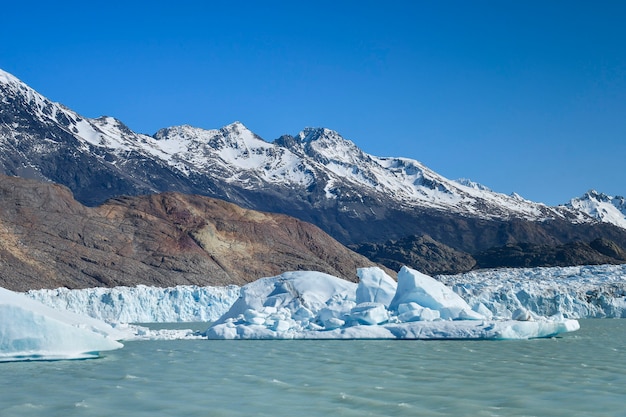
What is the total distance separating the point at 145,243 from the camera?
86.2 m

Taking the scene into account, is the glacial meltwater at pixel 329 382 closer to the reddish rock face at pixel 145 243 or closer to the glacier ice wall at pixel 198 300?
the glacier ice wall at pixel 198 300

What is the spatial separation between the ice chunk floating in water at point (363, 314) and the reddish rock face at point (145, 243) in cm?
4031

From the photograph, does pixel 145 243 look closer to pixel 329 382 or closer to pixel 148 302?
pixel 148 302

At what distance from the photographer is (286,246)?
Result: 97500 mm

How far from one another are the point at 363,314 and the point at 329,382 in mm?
12986

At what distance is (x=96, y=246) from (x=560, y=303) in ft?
170

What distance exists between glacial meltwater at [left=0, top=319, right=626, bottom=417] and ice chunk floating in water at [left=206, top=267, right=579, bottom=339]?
2798mm

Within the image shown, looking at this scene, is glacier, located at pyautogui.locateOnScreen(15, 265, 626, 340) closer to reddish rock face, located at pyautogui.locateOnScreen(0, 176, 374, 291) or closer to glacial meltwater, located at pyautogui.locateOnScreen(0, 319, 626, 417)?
glacial meltwater, located at pyautogui.locateOnScreen(0, 319, 626, 417)

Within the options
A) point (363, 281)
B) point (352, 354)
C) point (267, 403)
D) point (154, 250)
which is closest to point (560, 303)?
point (363, 281)

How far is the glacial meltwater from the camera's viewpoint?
1266 cm

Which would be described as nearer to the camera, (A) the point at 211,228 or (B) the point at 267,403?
(B) the point at 267,403

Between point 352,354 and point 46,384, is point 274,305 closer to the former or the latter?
point 352,354

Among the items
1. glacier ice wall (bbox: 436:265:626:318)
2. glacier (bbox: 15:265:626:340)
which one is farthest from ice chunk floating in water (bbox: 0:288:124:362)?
glacier ice wall (bbox: 436:265:626:318)

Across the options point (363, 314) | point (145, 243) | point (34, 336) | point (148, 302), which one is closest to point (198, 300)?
point (148, 302)
